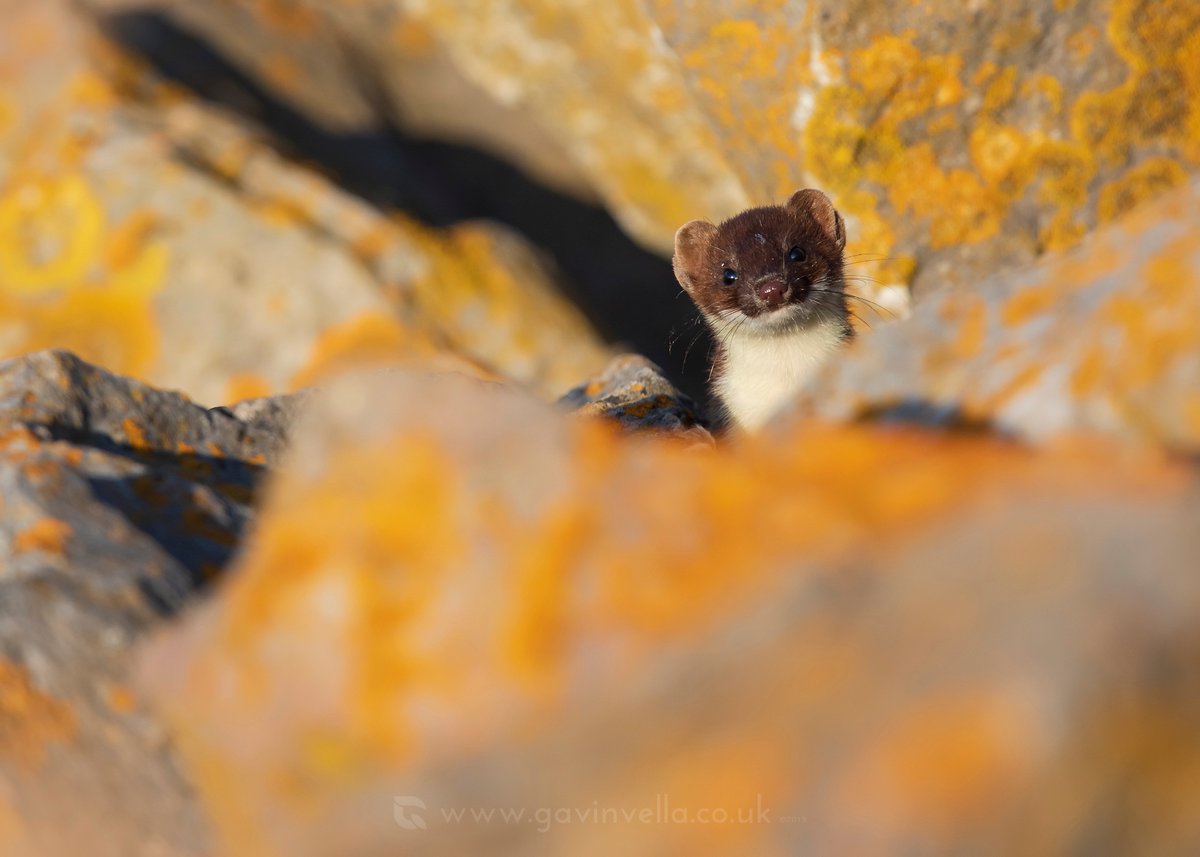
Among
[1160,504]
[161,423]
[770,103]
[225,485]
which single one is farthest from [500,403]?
[770,103]

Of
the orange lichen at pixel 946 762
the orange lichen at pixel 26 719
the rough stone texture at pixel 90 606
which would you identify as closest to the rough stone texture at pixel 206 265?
the rough stone texture at pixel 90 606

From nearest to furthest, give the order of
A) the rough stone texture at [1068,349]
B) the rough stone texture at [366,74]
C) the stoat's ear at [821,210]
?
the rough stone texture at [1068,349] → the stoat's ear at [821,210] → the rough stone texture at [366,74]

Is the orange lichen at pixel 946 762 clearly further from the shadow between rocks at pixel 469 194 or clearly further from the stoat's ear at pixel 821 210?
the shadow between rocks at pixel 469 194

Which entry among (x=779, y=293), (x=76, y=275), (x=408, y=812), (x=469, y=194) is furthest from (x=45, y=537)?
(x=469, y=194)

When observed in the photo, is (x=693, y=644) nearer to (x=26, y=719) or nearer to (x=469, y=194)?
(x=26, y=719)

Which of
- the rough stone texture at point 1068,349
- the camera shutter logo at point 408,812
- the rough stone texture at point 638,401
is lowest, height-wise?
the camera shutter logo at point 408,812
